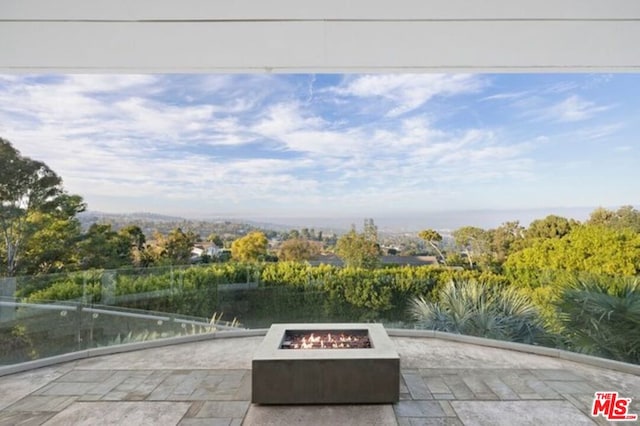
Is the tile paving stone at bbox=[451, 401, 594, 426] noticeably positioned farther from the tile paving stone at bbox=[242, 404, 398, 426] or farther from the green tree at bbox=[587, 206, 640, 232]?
the green tree at bbox=[587, 206, 640, 232]

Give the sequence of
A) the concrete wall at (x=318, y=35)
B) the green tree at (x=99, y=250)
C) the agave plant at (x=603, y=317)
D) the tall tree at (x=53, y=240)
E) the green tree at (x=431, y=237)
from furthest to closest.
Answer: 1. the green tree at (x=99, y=250)
2. the tall tree at (x=53, y=240)
3. the green tree at (x=431, y=237)
4. the agave plant at (x=603, y=317)
5. the concrete wall at (x=318, y=35)

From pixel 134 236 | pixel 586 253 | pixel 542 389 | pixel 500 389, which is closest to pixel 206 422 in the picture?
pixel 500 389

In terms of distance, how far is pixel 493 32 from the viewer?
244cm

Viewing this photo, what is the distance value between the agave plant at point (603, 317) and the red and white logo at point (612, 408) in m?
0.96

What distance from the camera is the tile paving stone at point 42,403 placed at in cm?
279

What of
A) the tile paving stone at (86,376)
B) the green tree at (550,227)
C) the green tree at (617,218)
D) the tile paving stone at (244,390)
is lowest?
the tile paving stone at (86,376)

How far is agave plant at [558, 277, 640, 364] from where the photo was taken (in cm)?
367

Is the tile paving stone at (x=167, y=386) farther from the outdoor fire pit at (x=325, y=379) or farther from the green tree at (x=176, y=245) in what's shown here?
the green tree at (x=176, y=245)

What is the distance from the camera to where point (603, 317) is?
149 inches

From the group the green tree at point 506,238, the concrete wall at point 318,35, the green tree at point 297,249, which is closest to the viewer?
the concrete wall at point 318,35

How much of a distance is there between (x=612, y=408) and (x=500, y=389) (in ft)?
2.58

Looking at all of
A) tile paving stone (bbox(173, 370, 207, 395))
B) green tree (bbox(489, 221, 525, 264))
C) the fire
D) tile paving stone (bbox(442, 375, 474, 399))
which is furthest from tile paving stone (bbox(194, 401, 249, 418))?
green tree (bbox(489, 221, 525, 264))

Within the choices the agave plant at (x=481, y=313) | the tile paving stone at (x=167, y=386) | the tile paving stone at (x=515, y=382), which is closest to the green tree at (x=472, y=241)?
the agave plant at (x=481, y=313)

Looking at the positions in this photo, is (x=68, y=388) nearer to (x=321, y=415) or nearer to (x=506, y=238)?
(x=321, y=415)
